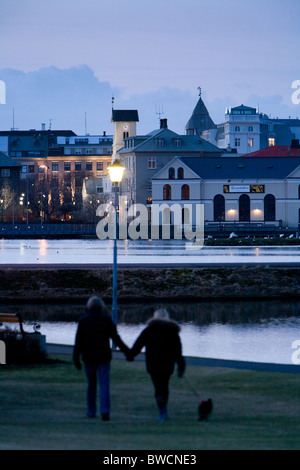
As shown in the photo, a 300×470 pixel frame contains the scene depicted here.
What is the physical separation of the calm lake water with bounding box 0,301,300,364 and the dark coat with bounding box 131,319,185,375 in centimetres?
1075

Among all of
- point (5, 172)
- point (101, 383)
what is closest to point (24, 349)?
point (101, 383)

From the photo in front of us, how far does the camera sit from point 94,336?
13.5 meters

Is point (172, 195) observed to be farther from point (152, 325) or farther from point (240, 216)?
point (152, 325)

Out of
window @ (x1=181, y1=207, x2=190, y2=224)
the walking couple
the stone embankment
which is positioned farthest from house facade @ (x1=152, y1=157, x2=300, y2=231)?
the walking couple

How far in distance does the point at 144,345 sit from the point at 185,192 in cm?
10417

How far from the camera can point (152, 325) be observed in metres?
13.4

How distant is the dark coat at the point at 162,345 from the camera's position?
43.8 ft

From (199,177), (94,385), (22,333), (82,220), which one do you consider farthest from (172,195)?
(94,385)

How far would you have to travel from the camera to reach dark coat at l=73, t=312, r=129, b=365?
13477 millimetres

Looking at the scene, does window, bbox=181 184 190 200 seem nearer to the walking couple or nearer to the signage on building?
the signage on building

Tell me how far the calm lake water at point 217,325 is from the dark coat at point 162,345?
10754mm

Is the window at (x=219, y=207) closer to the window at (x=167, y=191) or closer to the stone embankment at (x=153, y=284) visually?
the window at (x=167, y=191)
